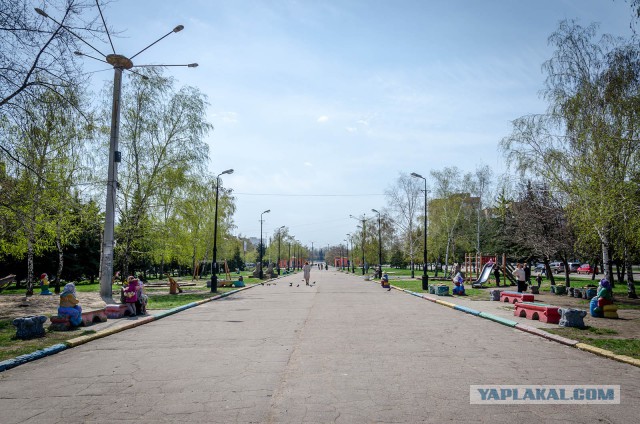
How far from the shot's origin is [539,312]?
43.2ft

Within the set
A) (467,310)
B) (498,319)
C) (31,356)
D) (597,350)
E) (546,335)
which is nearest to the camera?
(31,356)

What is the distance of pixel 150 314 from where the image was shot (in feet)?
49.5

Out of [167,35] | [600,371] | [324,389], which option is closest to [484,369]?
[600,371]

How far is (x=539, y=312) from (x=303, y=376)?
31.1ft

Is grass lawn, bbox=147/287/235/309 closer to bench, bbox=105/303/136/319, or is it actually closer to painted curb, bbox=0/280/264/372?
painted curb, bbox=0/280/264/372

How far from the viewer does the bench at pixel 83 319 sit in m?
11.3

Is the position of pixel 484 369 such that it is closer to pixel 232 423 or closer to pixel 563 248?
pixel 232 423

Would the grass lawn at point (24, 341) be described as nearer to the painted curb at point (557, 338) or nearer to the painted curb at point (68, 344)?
the painted curb at point (68, 344)

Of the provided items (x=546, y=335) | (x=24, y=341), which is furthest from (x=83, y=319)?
(x=546, y=335)

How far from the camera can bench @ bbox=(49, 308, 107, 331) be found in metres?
11.3

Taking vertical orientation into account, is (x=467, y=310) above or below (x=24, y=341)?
below

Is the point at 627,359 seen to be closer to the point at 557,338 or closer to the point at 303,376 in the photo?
the point at 557,338

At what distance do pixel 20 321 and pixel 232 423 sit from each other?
7918 millimetres

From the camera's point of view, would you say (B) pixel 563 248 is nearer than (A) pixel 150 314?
No
